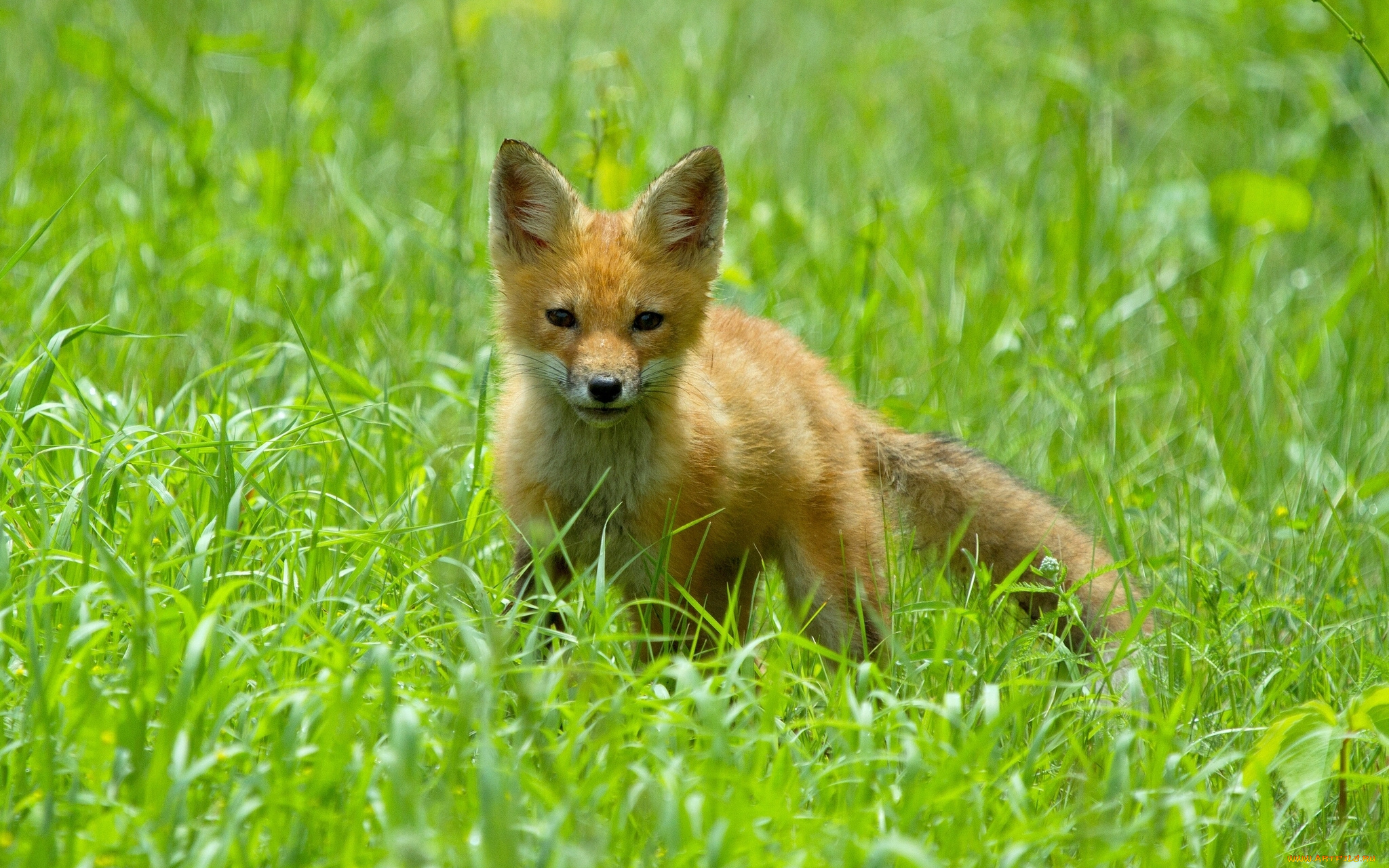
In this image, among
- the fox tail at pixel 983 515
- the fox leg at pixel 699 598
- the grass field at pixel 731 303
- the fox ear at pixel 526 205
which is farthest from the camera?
the fox tail at pixel 983 515

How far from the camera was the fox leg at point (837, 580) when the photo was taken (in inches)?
158

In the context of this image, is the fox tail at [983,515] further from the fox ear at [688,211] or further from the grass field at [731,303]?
the fox ear at [688,211]

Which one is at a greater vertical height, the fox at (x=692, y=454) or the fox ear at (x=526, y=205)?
the fox ear at (x=526, y=205)

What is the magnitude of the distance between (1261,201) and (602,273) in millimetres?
4245

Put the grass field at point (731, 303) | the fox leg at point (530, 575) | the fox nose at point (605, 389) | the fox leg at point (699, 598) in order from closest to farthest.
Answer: the grass field at point (731, 303) → the fox nose at point (605, 389) → the fox leg at point (530, 575) → the fox leg at point (699, 598)

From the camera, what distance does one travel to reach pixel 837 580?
4070 millimetres

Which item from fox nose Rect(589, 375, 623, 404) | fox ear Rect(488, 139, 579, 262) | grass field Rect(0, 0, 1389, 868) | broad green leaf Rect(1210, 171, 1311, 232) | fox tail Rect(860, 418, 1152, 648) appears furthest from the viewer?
broad green leaf Rect(1210, 171, 1311, 232)

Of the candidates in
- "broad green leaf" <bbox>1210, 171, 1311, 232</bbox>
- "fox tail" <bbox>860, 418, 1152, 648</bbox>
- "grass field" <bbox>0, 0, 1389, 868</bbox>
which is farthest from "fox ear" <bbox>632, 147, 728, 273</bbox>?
"broad green leaf" <bbox>1210, 171, 1311, 232</bbox>

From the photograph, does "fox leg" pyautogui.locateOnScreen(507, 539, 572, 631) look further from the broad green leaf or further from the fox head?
Answer: the broad green leaf

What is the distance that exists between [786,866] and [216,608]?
1382 mm

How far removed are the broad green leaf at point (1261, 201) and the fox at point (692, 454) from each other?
9.87 ft

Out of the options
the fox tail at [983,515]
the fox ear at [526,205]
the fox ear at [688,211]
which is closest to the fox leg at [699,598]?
the fox tail at [983,515]

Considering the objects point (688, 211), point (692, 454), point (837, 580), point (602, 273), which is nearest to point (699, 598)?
point (837, 580)

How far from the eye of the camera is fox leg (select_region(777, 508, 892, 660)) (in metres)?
4.02
